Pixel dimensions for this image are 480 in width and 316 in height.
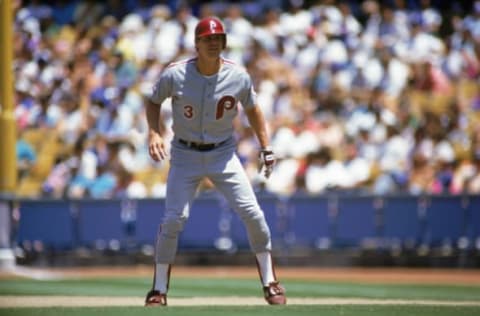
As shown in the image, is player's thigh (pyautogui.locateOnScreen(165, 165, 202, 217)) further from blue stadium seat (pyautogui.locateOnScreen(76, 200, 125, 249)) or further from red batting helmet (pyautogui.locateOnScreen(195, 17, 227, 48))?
blue stadium seat (pyautogui.locateOnScreen(76, 200, 125, 249))

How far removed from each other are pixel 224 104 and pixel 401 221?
330 inches

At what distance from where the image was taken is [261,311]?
9.55 m

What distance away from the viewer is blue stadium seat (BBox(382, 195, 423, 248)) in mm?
18297

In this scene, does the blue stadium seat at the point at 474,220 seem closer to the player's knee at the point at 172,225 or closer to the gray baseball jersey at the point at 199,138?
the gray baseball jersey at the point at 199,138

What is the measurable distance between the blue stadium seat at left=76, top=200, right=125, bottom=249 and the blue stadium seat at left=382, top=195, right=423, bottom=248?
380cm

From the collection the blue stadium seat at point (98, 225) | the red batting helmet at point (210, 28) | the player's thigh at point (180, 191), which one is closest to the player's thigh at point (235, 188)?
the player's thigh at point (180, 191)

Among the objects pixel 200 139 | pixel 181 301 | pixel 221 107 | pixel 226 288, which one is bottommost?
pixel 226 288

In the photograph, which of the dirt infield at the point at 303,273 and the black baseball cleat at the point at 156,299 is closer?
the black baseball cleat at the point at 156,299

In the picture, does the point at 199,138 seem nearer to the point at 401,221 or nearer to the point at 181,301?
the point at 181,301

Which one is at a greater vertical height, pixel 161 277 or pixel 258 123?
pixel 258 123

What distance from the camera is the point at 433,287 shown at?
14453mm

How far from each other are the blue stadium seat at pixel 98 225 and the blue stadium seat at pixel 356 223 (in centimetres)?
314

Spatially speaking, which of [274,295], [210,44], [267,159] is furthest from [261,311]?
[210,44]

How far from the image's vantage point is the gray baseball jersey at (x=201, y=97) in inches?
410
